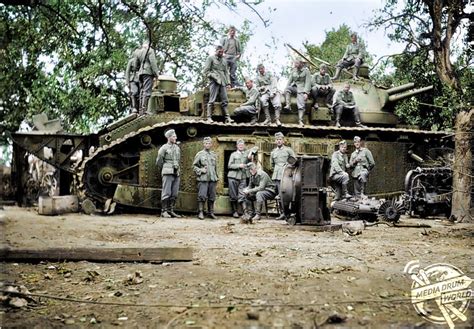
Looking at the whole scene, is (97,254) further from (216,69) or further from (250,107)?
(250,107)

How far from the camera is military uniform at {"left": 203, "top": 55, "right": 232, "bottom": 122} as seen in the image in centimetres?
1548

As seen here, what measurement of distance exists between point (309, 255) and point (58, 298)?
3.53 meters

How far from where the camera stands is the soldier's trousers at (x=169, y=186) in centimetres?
1424

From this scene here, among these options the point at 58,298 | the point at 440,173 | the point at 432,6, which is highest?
the point at 432,6

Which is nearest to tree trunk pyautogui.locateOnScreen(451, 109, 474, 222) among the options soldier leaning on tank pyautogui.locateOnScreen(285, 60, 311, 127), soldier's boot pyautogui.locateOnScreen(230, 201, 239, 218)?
soldier leaning on tank pyautogui.locateOnScreen(285, 60, 311, 127)

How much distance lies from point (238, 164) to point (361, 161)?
3.05m

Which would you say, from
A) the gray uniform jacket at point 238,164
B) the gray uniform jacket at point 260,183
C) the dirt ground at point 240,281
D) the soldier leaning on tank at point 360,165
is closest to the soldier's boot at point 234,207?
the gray uniform jacket at point 238,164

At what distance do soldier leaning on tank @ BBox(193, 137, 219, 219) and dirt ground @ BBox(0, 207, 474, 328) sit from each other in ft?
12.7

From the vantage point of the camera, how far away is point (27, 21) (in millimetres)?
8656

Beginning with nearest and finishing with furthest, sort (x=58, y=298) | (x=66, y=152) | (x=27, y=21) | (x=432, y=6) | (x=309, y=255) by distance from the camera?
1. (x=58, y=298)
2. (x=309, y=255)
3. (x=27, y=21)
4. (x=66, y=152)
5. (x=432, y=6)

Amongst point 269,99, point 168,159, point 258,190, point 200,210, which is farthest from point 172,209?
point 269,99

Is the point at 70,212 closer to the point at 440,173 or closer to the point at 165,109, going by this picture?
the point at 165,109

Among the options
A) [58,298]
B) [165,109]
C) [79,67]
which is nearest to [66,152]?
[165,109]

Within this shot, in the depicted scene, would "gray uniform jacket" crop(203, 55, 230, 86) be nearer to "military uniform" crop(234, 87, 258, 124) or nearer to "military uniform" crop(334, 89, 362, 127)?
"military uniform" crop(234, 87, 258, 124)
